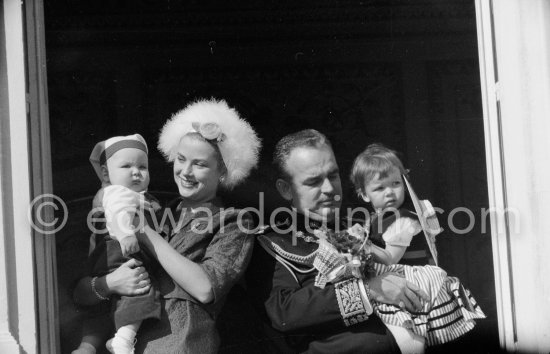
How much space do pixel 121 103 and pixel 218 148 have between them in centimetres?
50

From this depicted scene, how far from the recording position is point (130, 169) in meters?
4.32

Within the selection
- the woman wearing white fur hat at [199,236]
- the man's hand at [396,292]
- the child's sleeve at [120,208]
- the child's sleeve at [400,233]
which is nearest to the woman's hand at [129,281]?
the woman wearing white fur hat at [199,236]

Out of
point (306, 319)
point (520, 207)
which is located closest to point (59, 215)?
point (306, 319)

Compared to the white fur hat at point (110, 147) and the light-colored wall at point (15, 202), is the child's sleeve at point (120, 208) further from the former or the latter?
the light-colored wall at point (15, 202)

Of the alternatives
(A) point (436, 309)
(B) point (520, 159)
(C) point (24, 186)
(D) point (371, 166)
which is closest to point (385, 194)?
(D) point (371, 166)

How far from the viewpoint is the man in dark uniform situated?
14.2 ft

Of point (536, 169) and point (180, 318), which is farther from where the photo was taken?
point (536, 169)

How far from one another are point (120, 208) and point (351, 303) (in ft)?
3.59

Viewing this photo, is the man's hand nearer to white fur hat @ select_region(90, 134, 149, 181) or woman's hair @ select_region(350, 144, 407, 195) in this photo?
woman's hair @ select_region(350, 144, 407, 195)

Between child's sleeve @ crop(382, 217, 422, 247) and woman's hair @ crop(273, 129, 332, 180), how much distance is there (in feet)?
1.55

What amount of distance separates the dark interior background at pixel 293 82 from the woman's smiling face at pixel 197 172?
0.06 metres

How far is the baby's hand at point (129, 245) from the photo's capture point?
4266mm

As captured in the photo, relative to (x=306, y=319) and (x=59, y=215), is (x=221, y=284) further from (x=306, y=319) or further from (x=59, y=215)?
(x=59, y=215)

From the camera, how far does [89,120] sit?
4438 millimetres
